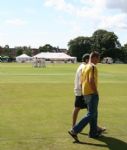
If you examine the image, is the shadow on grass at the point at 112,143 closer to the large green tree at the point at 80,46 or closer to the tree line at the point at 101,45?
the tree line at the point at 101,45

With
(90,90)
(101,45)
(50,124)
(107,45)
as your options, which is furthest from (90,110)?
(101,45)

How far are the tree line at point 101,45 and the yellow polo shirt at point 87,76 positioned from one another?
507 feet

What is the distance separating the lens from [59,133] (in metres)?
10.9

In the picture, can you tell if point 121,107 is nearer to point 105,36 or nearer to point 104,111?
point 104,111

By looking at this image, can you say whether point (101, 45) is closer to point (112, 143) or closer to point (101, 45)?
point (101, 45)

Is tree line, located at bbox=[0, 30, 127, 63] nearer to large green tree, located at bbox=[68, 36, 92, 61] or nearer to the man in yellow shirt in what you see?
large green tree, located at bbox=[68, 36, 92, 61]

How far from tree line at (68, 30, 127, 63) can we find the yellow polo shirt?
15443cm

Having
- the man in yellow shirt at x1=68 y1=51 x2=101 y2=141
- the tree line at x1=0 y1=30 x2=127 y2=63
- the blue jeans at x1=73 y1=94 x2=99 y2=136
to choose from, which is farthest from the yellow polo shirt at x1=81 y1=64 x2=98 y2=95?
the tree line at x1=0 y1=30 x2=127 y2=63

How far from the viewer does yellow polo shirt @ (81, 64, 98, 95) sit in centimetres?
985

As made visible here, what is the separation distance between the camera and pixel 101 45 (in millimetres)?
168875

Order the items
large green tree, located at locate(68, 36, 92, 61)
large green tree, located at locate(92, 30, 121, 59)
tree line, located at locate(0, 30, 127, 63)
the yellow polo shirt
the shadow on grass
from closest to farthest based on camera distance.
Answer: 1. the shadow on grass
2. the yellow polo shirt
3. large green tree, located at locate(92, 30, 121, 59)
4. tree line, located at locate(0, 30, 127, 63)
5. large green tree, located at locate(68, 36, 92, 61)

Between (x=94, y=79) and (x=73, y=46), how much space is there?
164 m

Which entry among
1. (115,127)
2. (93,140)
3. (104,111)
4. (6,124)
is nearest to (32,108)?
(104,111)

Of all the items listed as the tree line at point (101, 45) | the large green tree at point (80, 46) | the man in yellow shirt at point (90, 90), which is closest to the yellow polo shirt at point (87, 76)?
the man in yellow shirt at point (90, 90)
